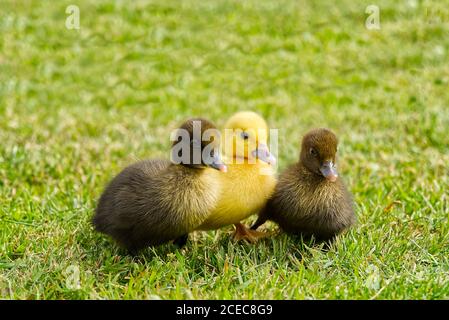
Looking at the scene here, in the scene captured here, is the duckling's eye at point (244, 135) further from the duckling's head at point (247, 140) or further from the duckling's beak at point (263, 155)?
the duckling's beak at point (263, 155)

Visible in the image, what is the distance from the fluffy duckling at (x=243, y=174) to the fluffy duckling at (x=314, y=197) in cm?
12

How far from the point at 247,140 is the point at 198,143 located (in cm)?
54

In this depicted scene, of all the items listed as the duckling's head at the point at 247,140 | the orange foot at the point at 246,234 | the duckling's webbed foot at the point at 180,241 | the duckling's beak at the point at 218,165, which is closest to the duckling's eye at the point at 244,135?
the duckling's head at the point at 247,140

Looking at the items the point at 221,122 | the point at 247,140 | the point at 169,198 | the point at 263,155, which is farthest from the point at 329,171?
the point at 221,122

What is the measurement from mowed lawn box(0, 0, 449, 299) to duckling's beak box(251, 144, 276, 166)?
0.55 m

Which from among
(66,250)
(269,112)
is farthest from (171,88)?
(66,250)

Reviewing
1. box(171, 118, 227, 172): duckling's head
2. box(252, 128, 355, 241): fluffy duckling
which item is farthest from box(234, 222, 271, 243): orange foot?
box(171, 118, 227, 172): duckling's head

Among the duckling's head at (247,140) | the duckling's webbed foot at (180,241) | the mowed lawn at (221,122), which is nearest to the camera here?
the mowed lawn at (221,122)

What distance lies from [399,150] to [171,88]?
4028 mm

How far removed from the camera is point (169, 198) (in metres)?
4.38

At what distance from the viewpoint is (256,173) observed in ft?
15.6

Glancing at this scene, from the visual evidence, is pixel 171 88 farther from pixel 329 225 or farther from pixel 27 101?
pixel 329 225

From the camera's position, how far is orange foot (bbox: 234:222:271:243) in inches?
195

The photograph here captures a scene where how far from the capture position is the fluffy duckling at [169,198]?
172 inches
